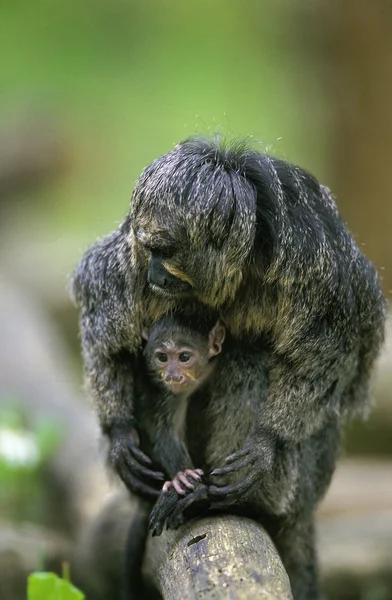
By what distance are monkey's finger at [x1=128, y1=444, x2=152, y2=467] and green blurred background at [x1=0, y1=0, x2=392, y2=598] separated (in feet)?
4.79

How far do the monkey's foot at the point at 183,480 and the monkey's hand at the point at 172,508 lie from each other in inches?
0.8

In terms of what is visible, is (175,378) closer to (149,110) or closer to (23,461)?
(23,461)

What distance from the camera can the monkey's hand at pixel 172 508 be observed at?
150 inches

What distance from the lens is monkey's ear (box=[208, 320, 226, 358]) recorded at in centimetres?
411

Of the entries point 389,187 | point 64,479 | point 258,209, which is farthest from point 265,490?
point 389,187

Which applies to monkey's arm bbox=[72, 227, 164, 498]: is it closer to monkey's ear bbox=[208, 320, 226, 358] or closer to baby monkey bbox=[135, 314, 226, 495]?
baby monkey bbox=[135, 314, 226, 495]

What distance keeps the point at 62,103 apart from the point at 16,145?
2972 millimetres

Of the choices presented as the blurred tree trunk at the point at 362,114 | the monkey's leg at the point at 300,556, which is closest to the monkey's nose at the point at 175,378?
the monkey's leg at the point at 300,556

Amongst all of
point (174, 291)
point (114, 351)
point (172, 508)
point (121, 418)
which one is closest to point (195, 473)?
point (172, 508)

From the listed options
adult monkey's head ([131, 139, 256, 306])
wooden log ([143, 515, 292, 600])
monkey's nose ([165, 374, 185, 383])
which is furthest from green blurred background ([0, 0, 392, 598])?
wooden log ([143, 515, 292, 600])

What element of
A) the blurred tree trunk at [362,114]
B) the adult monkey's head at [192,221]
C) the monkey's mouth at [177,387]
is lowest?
the monkey's mouth at [177,387]

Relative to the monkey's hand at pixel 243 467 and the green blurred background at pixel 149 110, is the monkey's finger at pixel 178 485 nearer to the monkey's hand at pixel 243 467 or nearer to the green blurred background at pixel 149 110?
the monkey's hand at pixel 243 467

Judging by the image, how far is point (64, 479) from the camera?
6301mm

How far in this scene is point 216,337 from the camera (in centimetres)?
411
